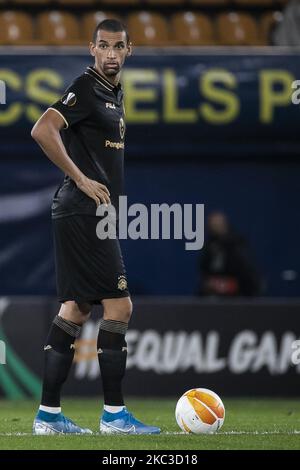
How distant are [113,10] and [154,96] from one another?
249 cm

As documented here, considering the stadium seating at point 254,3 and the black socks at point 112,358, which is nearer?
the black socks at point 112,358

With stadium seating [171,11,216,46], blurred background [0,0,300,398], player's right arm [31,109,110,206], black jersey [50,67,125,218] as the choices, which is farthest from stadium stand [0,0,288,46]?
player's right arm [31,109,110,206]

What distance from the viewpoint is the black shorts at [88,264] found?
19.2 ft

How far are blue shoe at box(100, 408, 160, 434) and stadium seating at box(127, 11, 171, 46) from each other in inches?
259

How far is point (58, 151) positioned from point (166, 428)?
69.0 inches

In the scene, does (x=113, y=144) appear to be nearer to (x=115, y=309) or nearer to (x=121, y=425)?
(x=115, y=309)

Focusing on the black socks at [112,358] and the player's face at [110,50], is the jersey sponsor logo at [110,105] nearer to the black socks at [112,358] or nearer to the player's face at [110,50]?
the player's face at [110,50]

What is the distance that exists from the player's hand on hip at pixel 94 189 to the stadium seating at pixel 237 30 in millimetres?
6697

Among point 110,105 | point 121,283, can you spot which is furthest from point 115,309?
point 110,105

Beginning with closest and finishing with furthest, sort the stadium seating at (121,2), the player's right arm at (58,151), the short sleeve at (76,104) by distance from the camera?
the player's right arm at (58,151) → the short sleeve at (76,104) → the stadium seating at (121,2)

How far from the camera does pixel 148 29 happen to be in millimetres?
12219

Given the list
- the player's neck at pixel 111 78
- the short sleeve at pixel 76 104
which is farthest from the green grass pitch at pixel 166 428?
the player's neck at pixel 111 78

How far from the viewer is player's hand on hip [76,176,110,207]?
580cm

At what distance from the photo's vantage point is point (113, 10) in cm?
1256
